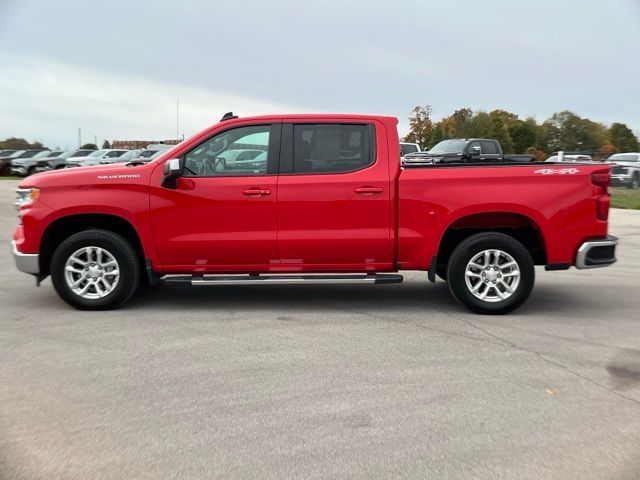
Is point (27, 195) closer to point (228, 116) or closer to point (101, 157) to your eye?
point (228, 116)

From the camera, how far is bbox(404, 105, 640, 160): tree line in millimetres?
113875

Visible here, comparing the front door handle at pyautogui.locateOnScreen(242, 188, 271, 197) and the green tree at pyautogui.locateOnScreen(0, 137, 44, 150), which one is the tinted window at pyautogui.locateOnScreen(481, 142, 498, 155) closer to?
the front door handle at pyautogui.locateOnScreen(242, 188, 271, 197)

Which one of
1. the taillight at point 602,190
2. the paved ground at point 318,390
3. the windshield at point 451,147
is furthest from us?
the windshield at point 451,147

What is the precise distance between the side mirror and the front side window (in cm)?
13

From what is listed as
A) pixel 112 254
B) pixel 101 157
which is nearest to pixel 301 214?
pixel 112 254

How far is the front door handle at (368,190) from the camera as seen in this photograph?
656 centimetres

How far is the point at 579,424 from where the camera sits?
12.8 ft

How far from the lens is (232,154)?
6.75 m

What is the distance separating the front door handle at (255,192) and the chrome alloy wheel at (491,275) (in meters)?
2.09

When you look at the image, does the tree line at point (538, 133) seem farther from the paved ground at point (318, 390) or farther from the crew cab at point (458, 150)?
the paved ground at point (318, 390)

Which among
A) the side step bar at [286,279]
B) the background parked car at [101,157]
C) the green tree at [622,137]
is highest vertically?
the green tree at [622,137]

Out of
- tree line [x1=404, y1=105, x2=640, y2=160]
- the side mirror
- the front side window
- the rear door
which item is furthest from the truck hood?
tree line [x1=404, y1=105, x2=640, y2=160]

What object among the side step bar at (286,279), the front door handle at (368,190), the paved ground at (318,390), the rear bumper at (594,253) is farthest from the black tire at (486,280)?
the front door handle at (368,190)

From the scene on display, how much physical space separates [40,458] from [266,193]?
142 inches
